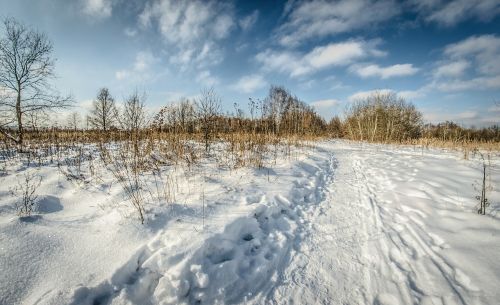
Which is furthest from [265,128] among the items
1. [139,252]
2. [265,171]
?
[139,252]

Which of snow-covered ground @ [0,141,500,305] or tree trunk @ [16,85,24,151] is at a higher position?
tree trunk @ [16,85,24,151]

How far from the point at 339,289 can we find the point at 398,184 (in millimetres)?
4152

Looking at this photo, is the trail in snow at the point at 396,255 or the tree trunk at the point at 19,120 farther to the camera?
the tree trunk at the point at 19,120

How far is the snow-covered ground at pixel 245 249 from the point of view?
6.85 ft

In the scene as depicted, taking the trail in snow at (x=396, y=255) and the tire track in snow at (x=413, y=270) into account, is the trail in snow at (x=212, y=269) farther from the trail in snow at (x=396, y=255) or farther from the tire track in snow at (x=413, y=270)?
the tire track in snow at (x=413, y=270)

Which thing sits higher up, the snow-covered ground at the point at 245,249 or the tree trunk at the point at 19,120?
the tree trunk at the point at 19,120

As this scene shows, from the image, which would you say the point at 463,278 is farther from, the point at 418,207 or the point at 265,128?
the point at 265,128

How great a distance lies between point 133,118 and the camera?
4504mm

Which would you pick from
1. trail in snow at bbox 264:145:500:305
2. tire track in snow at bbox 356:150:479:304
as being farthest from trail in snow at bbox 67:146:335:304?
tire track in snow at bbox 356:150:479:304

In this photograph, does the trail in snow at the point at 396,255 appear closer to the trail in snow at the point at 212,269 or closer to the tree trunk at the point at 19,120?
the trail in snow at the point at 212,269

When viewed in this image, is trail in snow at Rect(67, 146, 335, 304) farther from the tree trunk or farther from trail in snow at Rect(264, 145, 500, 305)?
the tree trunk

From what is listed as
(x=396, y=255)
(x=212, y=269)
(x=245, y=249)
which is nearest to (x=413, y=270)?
(x=396, y=255)

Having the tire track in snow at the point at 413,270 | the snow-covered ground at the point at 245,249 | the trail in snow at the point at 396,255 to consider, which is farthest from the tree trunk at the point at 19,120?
the tire track in snow at the point at 413,270

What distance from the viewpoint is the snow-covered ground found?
6.85 feet
